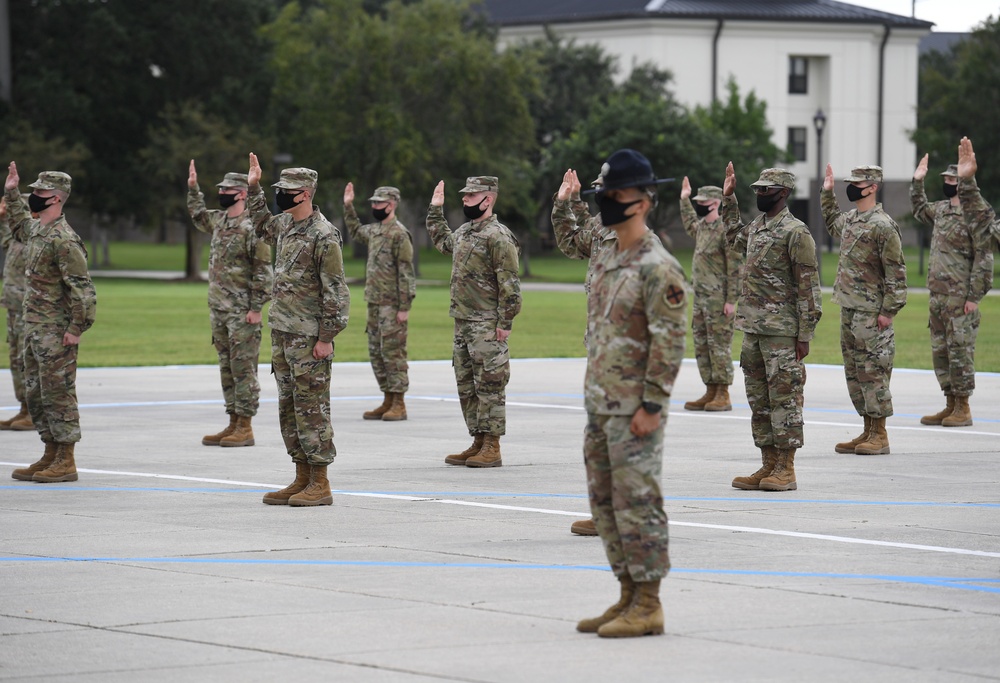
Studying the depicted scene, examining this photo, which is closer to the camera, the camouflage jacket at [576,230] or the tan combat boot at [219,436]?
the camouflage jacket at [576,230]

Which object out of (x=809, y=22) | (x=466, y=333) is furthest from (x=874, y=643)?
(x=809, y=22)

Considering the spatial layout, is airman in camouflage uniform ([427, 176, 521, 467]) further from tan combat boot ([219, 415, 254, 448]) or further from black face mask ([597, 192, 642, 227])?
black face mask ([597, 192, 642, 227])

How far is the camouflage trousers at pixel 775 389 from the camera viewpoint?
11680 mm

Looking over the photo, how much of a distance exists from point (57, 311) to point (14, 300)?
11.6 feet

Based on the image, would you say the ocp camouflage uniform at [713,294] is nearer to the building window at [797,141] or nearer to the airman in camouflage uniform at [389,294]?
the airman in camouflage uniform at [389,294]

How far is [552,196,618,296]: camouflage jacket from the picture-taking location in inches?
489

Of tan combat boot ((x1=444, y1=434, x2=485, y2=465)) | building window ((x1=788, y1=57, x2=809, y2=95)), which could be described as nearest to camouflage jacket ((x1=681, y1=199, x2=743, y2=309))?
tan combat boot ((x1=444, y1=434, x2=485, y2=465))

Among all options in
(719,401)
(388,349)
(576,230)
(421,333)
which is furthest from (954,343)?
(421,333)

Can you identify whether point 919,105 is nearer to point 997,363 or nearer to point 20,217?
point 997,363

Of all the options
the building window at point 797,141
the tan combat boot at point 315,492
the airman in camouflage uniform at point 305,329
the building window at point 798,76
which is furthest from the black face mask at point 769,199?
the building window at point 798,76

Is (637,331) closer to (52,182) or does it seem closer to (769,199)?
(769,199)

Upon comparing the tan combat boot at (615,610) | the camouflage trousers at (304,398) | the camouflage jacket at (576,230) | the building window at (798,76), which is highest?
the building window at (798,76)

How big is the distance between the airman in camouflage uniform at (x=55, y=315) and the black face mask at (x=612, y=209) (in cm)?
569

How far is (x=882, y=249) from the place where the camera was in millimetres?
13625
